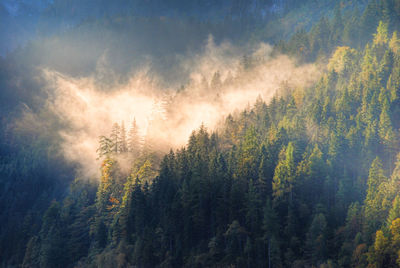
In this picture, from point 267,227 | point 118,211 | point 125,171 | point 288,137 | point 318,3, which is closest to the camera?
point 267,227

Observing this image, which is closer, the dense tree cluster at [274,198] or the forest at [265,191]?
the dense tree cluster at [274,198]

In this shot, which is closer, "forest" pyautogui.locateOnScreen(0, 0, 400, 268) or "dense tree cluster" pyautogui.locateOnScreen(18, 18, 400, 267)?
"dense tree cluster" pyautogui.locateOnScreen(18, 18, 400, 267)

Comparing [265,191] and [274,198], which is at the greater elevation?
[265,191]

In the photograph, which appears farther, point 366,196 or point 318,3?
point 318,3

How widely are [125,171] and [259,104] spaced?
1536 inches

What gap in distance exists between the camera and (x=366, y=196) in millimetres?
72812

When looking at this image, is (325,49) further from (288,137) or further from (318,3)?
(318,3)

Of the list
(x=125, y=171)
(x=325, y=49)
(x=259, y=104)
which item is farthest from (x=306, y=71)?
(x=125, y=171)

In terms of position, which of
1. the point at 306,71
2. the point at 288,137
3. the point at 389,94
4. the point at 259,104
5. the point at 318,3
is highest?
the point at 318,3

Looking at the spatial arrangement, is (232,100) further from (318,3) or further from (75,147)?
(318,3)

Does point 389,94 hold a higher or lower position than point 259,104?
lower

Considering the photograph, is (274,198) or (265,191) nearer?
(274,198)

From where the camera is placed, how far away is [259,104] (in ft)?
373

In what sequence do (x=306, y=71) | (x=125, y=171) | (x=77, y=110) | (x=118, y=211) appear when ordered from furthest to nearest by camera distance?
(x=77, y=110) → (x=306, y=71) → (x=125, y=171) → (x=118, y=211)
